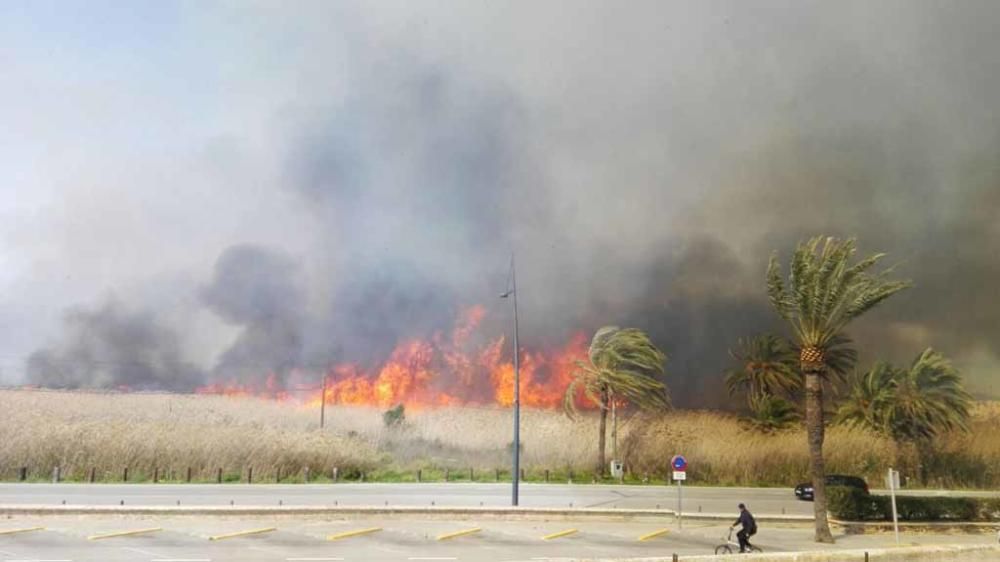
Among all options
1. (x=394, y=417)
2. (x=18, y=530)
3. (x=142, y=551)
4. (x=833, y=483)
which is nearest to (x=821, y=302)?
(x=833, y=483)

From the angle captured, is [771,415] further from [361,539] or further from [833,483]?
[361,539]

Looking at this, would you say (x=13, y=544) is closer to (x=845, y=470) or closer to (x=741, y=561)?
(x=741, y=561)

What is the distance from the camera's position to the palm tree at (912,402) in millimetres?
38969

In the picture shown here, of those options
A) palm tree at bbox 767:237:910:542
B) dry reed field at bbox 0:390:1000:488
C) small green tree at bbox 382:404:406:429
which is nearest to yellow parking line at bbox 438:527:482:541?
palm tree at bbox 767:237:910:542

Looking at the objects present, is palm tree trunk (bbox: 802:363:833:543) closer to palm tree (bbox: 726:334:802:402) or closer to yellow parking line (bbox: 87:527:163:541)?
yellow parking line (bbox: 87:527:163:541)

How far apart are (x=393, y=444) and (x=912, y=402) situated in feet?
102

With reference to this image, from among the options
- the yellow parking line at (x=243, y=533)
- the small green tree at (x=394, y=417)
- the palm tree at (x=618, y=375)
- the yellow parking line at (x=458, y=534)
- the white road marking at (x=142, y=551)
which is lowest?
the yellow parking line at (x=458, y=534)

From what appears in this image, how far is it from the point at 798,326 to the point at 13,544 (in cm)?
2396

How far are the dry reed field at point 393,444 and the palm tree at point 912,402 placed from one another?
3.58ft

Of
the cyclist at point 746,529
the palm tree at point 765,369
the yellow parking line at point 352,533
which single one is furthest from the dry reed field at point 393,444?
the cyclist at point 746,529

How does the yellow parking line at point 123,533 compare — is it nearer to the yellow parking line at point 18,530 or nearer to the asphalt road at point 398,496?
the yellow parking line at point 18,530

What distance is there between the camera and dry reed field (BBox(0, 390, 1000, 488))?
32125 mm

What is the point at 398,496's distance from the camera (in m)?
27.9

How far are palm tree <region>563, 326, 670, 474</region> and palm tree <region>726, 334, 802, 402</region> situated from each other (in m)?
7.79
